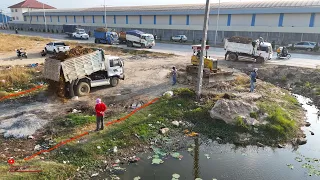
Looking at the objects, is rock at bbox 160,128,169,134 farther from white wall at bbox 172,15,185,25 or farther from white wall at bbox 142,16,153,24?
white wall at bbox 142,16,153,24

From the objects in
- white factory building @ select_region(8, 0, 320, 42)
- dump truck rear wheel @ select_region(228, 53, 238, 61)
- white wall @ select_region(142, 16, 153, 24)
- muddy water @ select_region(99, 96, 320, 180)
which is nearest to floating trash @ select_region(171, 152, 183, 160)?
muddy water @ select_region(99, 96, 320, 180)

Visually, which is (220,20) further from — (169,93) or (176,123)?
(176,123)

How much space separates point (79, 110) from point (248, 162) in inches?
305

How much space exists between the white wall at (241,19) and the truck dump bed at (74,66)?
3113 cm

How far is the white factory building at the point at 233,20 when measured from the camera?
35.0m

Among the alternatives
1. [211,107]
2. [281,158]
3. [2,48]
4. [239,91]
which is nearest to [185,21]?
[2,48]

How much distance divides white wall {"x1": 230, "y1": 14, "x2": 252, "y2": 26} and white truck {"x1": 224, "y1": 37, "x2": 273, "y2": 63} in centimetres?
1727

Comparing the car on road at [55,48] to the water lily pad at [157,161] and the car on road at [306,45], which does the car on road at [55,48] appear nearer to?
the water lily pad at [157,161]

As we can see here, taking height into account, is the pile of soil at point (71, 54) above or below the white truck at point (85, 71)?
above

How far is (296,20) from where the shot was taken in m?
35.5

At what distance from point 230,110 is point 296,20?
30.4 meters

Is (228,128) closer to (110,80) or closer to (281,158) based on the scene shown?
(281,158)

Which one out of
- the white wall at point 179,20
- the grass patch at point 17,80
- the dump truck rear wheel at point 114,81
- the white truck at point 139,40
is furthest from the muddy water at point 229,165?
the white wall at point 179,20

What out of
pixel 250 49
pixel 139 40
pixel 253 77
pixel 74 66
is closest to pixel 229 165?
pixel 253 77
